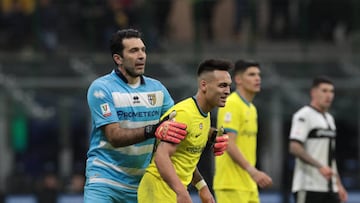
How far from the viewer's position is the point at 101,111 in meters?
9.18

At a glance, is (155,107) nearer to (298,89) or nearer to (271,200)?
(271,200)

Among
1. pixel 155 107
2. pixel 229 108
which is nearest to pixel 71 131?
pixel 229 108

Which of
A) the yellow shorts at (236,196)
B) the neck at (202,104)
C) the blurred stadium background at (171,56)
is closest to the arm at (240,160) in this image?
the yellow shorts at (236,196)

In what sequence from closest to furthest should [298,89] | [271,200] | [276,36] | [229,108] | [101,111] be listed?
[101,111], [229,108], [271,200], [298,89], [276,36]

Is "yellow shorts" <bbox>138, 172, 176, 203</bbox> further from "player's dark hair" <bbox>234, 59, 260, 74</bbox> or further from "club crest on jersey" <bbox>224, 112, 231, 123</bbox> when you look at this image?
"player's dark hair" <bbox>234, 59, 260, 74</bbox>

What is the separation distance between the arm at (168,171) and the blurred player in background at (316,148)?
Answer: 4.43 metres

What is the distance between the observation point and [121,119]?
9.28m

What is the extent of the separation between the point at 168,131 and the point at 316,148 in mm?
4694

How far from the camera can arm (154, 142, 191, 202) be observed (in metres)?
8.66

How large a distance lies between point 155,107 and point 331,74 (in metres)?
13.1

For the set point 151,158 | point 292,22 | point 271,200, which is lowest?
point 271,200

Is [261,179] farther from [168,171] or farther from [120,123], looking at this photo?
[168,171]

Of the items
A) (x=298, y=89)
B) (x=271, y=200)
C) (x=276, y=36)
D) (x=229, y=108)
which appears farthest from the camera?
(x=276, y=36)

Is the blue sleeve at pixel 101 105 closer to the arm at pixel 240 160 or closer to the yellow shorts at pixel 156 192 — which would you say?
the yellow shorts at pixel 156 192
